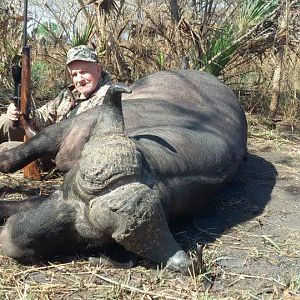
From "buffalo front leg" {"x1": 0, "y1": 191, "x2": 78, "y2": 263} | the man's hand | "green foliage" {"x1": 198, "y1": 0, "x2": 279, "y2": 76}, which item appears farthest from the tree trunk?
"buffalo front leg" {"x1": 0, "y1": 191, "x2": 78, "y2": 263}

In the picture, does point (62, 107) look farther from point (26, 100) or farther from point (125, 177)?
point (125, 177)

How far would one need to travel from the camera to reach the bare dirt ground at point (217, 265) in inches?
110

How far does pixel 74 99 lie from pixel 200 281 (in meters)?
2.38

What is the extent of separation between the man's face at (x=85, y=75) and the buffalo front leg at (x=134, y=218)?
2061 millimetres

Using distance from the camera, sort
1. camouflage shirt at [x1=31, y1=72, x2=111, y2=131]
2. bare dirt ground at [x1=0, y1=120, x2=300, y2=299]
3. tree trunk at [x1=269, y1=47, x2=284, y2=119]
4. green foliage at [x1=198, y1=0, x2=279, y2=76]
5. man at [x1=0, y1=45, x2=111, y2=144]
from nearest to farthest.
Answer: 1. bare dirt ground at [x1=0, y1=120, x2=300, y2=299]
2. man at [x1=0, y1=45, x2=111, y2=144]
3. camouflage shirt at [x1=31, y1=72, x2=111, y2=131]
4. green foliage at [x1=198, y1=0, x2=279, y2=76]
5. tree trunk at [x1=269, y1=47, x2=284, y2=119]

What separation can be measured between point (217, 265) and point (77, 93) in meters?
2.24

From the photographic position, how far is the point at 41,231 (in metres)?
2.82

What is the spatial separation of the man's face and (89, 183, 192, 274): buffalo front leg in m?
2.06

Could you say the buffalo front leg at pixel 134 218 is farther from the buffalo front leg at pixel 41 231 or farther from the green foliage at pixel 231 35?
the green foliage at pixel 231 35

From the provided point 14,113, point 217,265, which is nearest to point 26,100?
point 14,113

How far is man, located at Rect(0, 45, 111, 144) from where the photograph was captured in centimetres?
453

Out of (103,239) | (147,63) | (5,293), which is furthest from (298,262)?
(147,63)

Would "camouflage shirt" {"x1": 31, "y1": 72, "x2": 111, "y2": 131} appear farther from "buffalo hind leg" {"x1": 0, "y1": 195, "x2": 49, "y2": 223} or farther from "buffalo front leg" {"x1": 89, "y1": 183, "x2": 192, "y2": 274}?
"buffalo front leg" {"x1": 89, "y1": 183, "x2": 192, "y2": 274}

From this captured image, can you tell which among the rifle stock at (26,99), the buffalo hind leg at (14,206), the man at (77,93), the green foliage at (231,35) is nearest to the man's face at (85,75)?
the man at (77,93)
